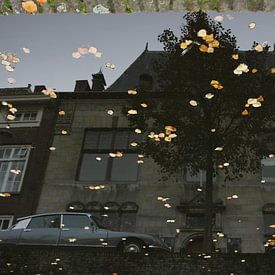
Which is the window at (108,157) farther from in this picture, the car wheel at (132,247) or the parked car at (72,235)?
the car wheel at (132,247)

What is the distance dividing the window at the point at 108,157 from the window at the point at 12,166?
2.94 m

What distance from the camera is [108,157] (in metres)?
20.1

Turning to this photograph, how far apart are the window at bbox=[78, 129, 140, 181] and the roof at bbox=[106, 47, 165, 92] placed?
3.11 meters

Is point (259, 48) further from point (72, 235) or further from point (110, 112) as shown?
point (72, 235)

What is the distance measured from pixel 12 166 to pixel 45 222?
7.68 m

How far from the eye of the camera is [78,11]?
4.32 meters

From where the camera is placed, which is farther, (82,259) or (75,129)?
(75,129)

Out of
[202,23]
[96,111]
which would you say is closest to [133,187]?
[96,111]

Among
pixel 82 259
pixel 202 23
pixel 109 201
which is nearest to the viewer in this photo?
pixel 82 259

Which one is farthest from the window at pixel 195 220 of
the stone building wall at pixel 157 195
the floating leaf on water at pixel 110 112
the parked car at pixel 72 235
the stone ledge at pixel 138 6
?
the stone ledge at pixel 138 6

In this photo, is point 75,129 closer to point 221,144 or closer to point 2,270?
point 221,144

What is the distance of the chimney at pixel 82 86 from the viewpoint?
882 inches

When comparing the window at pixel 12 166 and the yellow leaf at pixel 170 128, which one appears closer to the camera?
the yellow leaf at pixel 170 128

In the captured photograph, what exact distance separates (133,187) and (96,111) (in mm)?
4939
